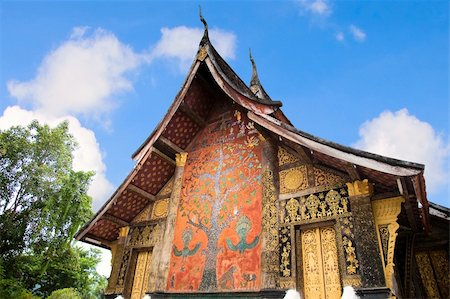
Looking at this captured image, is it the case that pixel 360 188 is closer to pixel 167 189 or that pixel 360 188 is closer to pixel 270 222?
pixel 270 222

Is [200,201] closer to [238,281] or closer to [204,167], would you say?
[204,167]

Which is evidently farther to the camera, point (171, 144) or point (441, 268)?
point (171, 144)

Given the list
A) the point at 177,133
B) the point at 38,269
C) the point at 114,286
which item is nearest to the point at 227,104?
the point at 177,133

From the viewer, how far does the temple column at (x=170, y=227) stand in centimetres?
640

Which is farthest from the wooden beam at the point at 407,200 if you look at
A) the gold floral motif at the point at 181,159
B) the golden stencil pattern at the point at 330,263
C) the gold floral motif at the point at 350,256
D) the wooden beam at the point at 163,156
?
the wooden beam at the point at 163,156

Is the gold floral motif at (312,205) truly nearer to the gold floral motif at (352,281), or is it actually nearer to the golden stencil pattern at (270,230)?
the golden stencil pattern at (270,230)

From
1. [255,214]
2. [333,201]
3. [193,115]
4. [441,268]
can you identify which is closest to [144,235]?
[255,214]

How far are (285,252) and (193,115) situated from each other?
4.27m

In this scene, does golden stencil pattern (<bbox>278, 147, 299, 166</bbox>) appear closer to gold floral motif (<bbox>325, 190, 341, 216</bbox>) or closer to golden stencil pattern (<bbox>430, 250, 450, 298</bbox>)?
gold floral motif (<bbox>325, 190, 341, 216</bbox>)

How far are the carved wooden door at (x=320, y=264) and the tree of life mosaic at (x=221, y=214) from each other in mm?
861

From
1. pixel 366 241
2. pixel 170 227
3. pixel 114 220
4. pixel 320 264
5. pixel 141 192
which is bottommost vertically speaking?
pixel 320 264

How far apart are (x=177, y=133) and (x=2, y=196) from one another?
15.5m

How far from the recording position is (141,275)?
7223 mm

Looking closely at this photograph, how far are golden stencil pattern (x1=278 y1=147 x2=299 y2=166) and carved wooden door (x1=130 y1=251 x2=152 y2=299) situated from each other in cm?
397
